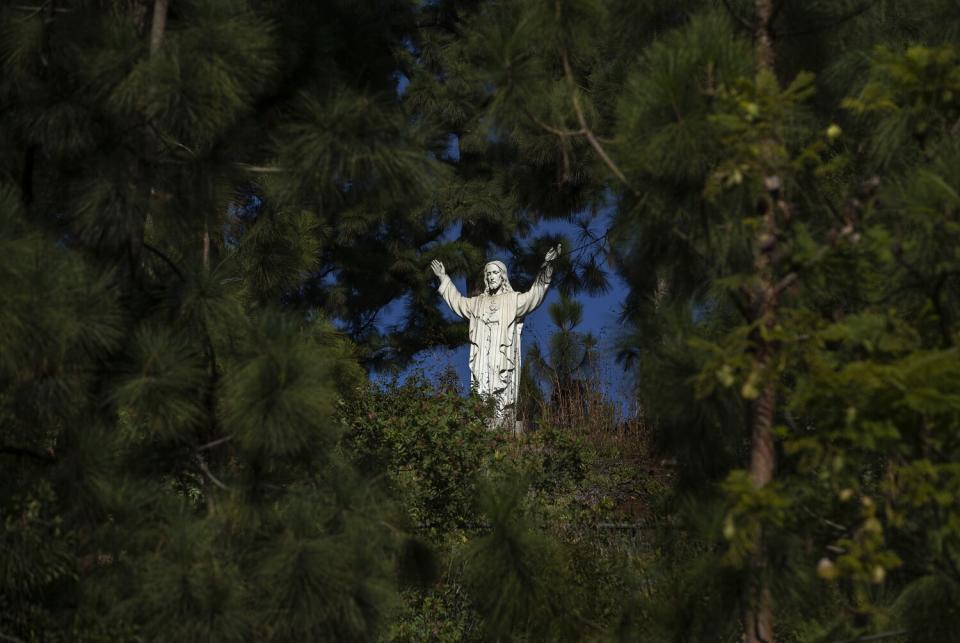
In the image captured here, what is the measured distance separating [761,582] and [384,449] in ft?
14.2

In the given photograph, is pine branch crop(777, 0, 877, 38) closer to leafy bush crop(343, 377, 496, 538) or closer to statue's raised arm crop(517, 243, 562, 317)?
leafy bush crop(343, 377, 496, 538)

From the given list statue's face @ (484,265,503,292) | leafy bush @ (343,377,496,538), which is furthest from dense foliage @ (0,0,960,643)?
statue's face @ (484,265,503,292)

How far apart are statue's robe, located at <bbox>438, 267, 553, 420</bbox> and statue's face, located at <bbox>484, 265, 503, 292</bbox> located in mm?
114

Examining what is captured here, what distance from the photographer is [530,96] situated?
388 centimetres

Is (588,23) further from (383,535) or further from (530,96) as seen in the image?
(383,535)

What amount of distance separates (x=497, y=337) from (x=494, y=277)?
567mm

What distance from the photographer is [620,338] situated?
417cm

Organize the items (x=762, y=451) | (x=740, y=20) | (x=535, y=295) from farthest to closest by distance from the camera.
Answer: (x=535, y=295) → (x=740, y=20) → (x=762, y=451)

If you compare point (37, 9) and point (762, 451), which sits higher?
point (37, 9)

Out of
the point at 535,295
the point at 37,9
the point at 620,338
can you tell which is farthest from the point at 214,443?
the point at 535,295

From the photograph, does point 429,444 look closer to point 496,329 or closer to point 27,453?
point 27,453

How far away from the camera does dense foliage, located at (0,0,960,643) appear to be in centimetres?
311

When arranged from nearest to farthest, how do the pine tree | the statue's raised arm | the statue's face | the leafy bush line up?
Result: 1. the pine tree
2. the leafy bush
3. the statue's raised arm
4. the statue's face

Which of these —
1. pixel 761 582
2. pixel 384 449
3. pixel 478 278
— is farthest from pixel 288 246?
pixel 478 278
